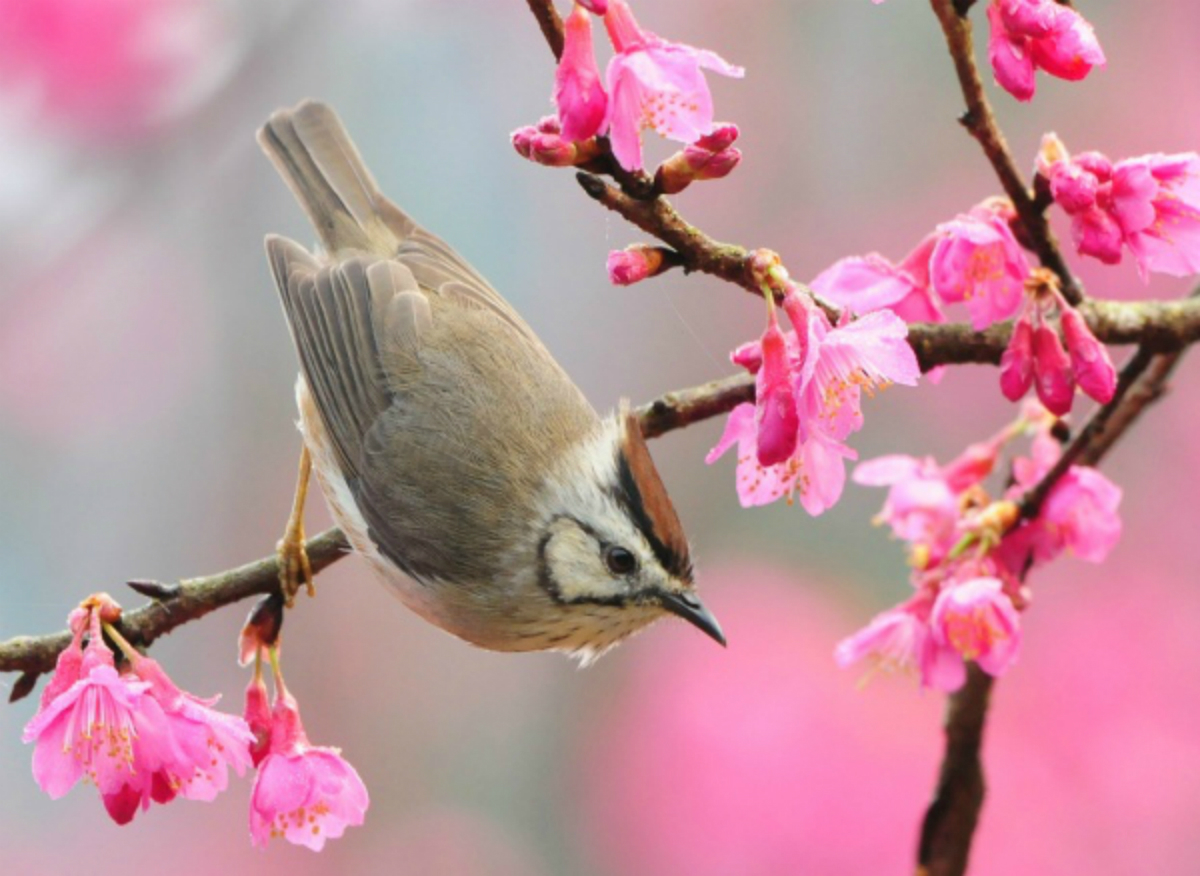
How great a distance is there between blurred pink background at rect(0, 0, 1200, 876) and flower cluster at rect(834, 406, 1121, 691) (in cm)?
180

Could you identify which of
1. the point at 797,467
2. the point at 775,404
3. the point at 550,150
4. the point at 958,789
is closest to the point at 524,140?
the point at 550,150

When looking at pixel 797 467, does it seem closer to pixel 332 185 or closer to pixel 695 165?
pixel 695 165

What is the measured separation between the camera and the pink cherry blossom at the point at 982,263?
1875mm

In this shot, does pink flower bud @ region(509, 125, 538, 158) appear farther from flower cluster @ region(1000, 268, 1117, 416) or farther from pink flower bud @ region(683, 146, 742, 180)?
flower cluster @ region(1000, 268, 1117, 416)

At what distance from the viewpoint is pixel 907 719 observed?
427 centimetres

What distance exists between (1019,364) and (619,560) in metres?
0.73

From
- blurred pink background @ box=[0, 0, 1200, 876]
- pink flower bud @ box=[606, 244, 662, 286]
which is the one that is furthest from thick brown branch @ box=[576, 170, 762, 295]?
blurred pink background @ box=[0, 0, 1200, 876]

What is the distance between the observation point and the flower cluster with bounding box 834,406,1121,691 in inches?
80.4

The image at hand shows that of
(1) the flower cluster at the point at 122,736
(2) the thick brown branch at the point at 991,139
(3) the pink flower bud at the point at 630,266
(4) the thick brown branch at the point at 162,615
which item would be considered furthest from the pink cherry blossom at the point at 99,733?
(2) the thick brown branch at the point at 991,139

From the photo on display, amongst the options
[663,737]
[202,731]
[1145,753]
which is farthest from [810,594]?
[202,731]

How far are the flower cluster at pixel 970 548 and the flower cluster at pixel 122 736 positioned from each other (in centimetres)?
91

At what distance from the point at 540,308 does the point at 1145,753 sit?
2.20 m

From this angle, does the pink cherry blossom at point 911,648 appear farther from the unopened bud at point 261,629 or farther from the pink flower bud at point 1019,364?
the unopened bud at point 261,629

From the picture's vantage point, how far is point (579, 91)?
1495 millimetres
